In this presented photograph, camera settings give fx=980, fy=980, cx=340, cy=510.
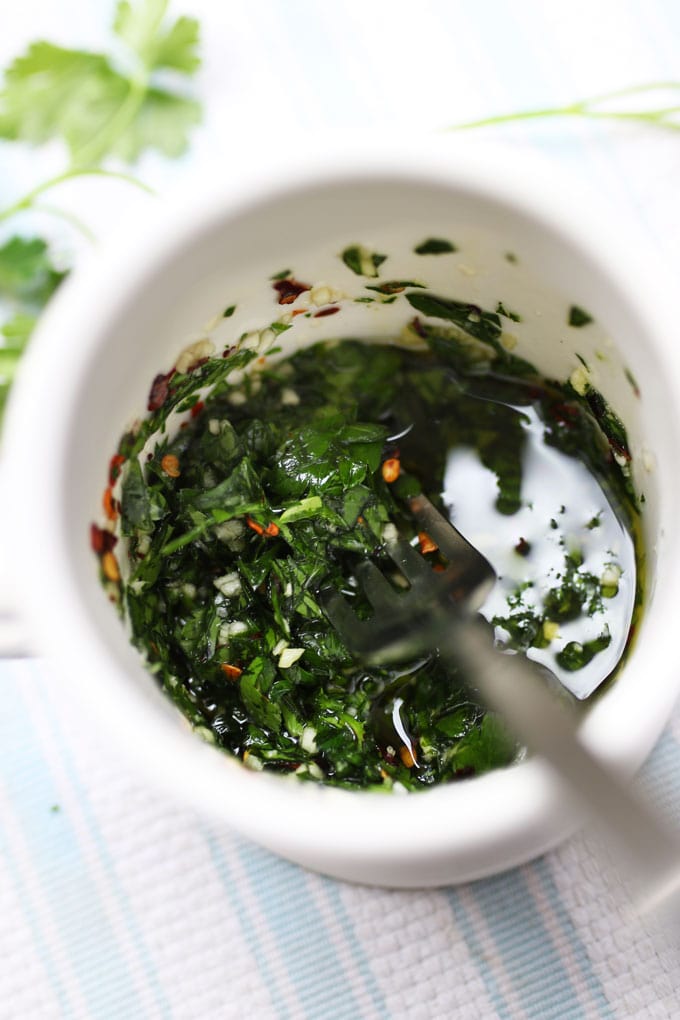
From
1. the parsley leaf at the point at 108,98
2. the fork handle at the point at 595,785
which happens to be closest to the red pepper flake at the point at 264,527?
the fork handle at the point at 595,785

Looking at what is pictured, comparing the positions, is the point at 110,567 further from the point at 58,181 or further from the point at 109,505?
the point at 58,181

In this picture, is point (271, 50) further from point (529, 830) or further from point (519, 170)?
point (529, 830)

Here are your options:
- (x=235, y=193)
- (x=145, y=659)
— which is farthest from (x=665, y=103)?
(x=145, y=659)

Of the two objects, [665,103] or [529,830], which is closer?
[529,830]

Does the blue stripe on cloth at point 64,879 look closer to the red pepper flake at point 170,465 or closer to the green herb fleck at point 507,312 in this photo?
the red pepper flake at point 170,465

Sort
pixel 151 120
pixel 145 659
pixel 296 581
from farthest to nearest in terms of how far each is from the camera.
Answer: pixel 151 120
pixel 296 581
pixel 145 659

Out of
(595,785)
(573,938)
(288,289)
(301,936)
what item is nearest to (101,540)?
(288,289)

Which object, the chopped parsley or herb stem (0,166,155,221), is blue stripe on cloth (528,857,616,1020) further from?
herb stem (0,166,155,221)
